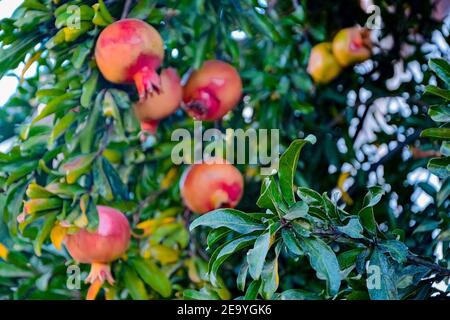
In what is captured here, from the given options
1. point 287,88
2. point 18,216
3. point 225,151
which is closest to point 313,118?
point 287,88

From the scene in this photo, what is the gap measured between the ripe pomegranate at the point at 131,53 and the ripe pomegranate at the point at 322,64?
1.77 ft

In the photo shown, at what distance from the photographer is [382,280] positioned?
3.21ft

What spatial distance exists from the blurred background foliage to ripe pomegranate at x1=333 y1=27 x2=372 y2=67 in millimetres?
66

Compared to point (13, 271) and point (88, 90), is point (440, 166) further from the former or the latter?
point (13, 271)

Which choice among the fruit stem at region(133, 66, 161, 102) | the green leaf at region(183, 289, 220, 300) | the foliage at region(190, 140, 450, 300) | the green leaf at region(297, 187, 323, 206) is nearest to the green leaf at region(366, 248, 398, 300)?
the foliage at region(190, 140, 450, 300)

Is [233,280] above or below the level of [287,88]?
below

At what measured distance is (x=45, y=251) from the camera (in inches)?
62.9

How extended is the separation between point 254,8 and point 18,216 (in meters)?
0.58

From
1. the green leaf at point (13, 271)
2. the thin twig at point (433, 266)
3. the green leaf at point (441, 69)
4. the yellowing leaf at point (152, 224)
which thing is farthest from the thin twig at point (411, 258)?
the green leaf at point (13, 271)

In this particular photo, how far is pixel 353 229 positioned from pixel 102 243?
0.51 meters

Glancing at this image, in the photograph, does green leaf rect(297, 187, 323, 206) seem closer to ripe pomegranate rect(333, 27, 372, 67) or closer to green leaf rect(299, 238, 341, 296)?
green leaf rect(299, 238, 341, 296)

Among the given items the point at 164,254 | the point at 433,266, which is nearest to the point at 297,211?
the point at 433,266
